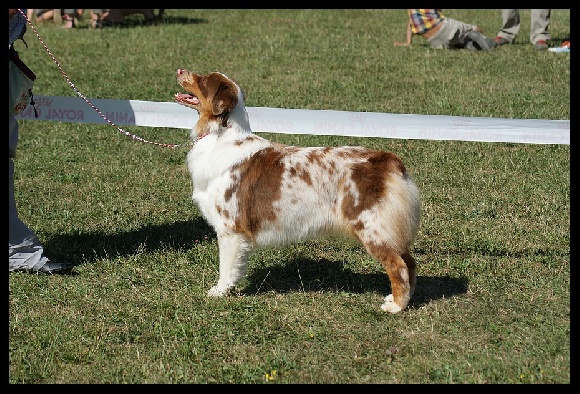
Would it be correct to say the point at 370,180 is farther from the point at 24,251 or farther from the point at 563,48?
the point at 563,48

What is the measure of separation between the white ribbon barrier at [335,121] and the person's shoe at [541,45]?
925 cm

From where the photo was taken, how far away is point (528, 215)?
327 inches

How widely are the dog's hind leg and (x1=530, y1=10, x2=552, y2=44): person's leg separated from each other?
37.1 ft

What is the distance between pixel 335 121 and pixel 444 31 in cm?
876

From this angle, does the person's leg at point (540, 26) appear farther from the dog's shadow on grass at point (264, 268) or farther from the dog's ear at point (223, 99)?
the dog's ear at point (223, 99)

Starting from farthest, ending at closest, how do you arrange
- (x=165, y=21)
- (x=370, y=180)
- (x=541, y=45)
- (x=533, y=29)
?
(x=165, y=21) → (x=533, y=29) → (x=541, y=45) → (x=370, y=180)

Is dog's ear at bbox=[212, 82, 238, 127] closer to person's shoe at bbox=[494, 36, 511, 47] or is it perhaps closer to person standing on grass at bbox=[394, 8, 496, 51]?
person standing on grass at bbox=[394, 8, 496, 51]

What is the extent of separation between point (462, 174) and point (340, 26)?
9442mm

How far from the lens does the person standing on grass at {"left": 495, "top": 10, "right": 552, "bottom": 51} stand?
16094 mm

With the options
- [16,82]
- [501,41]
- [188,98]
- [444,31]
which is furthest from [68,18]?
[188,98]

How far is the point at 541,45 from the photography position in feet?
53.1

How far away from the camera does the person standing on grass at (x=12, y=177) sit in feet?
20.8

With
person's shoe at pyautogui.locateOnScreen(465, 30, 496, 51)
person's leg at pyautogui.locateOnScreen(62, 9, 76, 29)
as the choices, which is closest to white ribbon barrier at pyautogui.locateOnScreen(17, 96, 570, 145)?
person's shoe at pyautogui.locateOnScreen(465, 30, 496, 51)

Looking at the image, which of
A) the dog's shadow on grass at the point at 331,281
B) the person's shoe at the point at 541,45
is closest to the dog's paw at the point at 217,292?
the dog's shadow on grass at the point at 331,281
